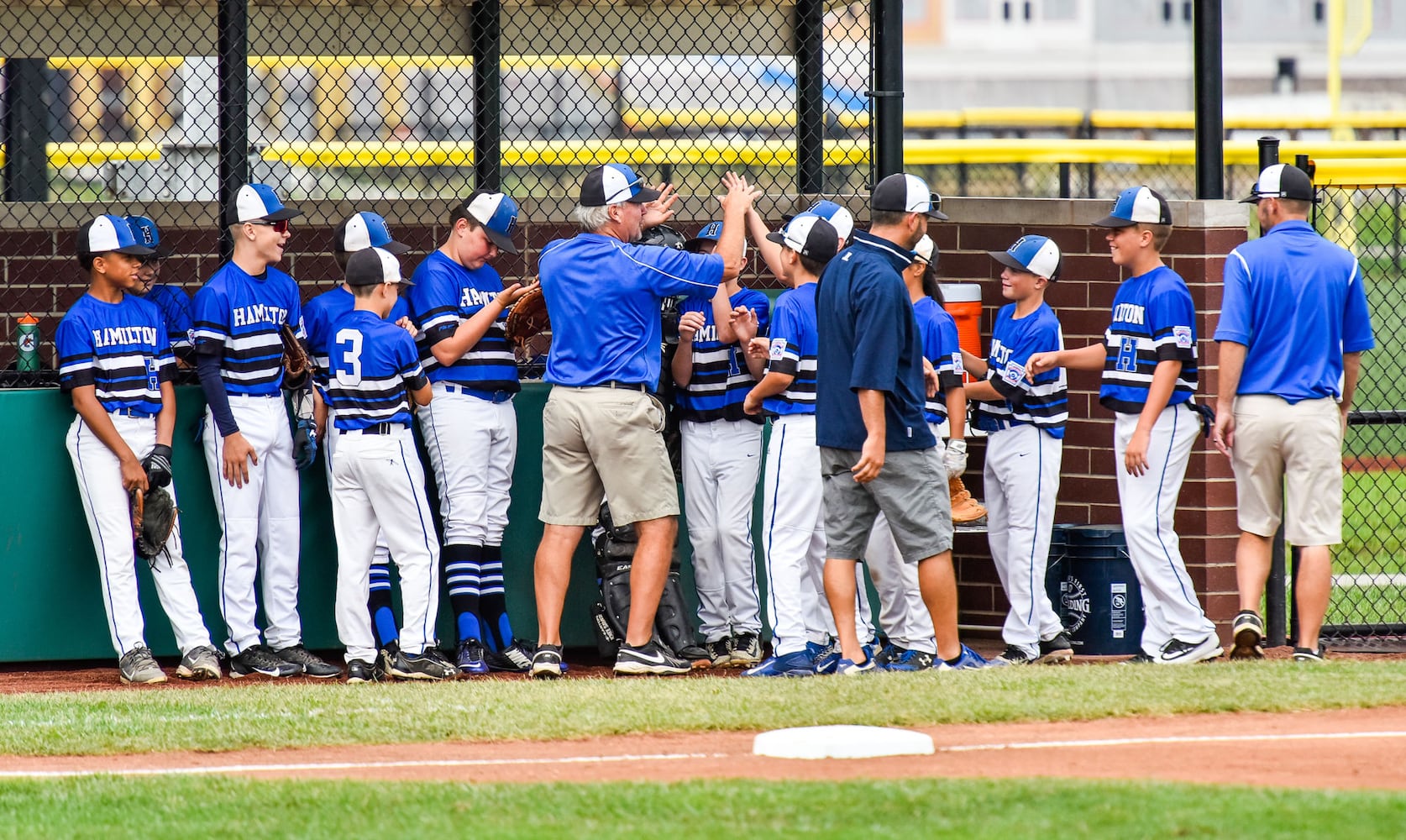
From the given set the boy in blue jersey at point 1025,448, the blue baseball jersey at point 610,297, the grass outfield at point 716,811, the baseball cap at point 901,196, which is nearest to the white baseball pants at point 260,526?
the blue baseball jersey at point 610,297

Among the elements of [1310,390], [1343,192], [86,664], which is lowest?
[86,664]

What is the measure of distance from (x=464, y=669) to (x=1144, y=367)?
294 centimetres

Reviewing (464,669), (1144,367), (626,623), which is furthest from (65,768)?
(1144,367)

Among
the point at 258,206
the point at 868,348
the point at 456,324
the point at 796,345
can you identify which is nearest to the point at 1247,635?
the point at 868,348

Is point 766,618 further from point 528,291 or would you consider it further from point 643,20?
point 643,20

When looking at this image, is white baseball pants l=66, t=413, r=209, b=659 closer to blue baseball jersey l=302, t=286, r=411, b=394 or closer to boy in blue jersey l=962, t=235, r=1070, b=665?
blue baseball jersey l=302, t=286, r=411, b=394

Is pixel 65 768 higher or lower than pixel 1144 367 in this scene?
lower

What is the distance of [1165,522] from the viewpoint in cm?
672

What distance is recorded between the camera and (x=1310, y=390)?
641cm

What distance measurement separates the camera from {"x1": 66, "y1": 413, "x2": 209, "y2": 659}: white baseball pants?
22.3 ft

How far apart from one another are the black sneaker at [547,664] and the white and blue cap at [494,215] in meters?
1.60

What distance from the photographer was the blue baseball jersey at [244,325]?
6.81m

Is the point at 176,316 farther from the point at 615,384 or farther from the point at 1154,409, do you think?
the point at 1154,409

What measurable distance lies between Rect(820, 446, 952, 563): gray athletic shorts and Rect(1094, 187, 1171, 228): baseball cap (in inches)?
53.5
